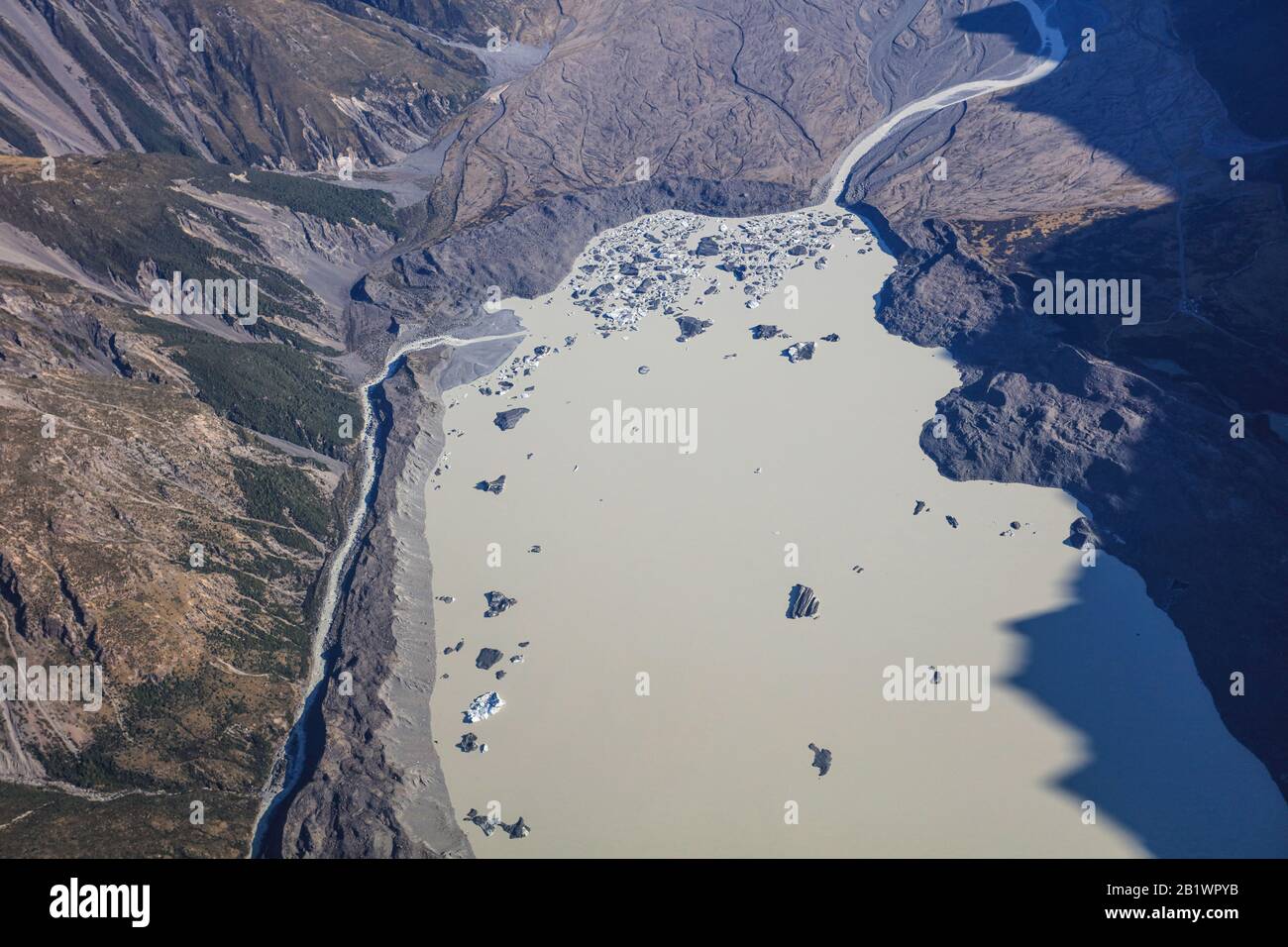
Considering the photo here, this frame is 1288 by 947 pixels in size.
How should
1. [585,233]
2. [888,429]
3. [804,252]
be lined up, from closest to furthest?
[888,429] → [804,252] → [585,233]

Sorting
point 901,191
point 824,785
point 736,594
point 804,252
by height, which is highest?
point 901,191

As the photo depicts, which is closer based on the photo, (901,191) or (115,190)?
(115,190)

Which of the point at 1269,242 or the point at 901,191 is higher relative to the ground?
the point at 901,191

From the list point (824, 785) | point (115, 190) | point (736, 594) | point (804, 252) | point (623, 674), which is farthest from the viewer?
point (804, 252)

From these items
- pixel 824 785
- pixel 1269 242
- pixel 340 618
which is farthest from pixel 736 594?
pixel 1269 242

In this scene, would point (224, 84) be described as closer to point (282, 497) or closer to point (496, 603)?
point (282, 497)

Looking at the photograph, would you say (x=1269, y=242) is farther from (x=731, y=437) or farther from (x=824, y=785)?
(x=824, y=785)
